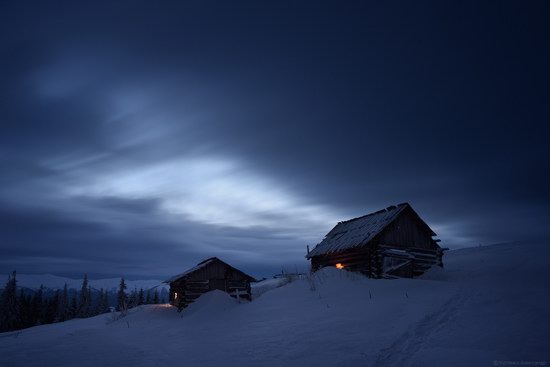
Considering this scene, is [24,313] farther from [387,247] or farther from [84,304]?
[387,247]

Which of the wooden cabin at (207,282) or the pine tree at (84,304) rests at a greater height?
the wooden cabin at (207,282)

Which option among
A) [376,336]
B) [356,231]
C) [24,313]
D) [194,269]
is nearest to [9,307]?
[24,313]

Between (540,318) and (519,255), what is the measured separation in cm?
2233

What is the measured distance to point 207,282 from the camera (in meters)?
32.3

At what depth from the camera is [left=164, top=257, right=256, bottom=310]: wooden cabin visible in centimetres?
3086

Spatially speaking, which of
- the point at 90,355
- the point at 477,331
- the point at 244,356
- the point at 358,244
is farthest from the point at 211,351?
the point at 358,244

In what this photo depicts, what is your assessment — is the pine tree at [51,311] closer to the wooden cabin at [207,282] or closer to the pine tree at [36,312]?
the pine tree at [36,312]

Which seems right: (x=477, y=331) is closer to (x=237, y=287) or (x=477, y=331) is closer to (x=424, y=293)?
(x=424, y=293)

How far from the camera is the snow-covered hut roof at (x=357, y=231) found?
77.2 ft

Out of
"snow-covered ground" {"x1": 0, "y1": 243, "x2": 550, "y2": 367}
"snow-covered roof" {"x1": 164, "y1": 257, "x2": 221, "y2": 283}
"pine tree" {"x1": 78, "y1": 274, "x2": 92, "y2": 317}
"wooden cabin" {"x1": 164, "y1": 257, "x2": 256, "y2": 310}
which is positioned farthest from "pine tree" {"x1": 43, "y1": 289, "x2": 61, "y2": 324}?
"snow-covered ground" {"x1": 0, "y1": 243, "x2": 550, "y2": 367}

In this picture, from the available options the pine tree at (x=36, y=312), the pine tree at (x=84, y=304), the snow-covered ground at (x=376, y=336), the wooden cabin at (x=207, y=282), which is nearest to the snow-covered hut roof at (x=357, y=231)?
the snow-covered ground at (x=376, y=336)

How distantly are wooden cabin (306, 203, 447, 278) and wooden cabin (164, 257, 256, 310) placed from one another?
10917 millimetres

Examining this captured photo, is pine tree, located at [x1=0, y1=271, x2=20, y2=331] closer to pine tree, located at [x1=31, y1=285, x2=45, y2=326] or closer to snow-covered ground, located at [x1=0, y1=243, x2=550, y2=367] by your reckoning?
pine tree, located at [x1=31, y1=285, x2=45, y2=326]

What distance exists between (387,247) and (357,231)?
3143mm
